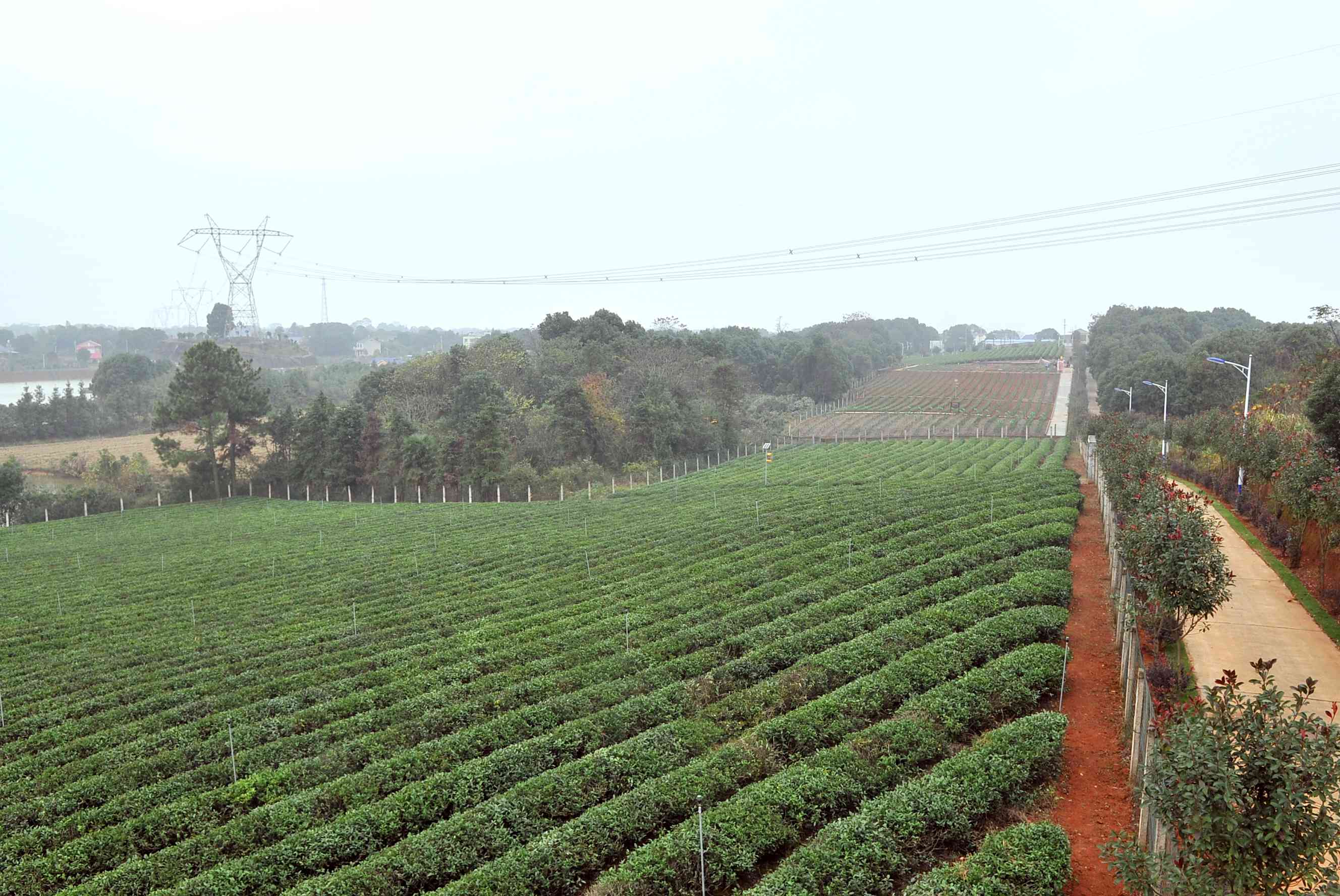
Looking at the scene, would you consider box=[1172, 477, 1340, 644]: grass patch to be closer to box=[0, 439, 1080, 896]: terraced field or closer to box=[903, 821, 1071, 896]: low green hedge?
box=[0, 439, 1080, 896]: terraced field

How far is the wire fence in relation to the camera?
10094 mm

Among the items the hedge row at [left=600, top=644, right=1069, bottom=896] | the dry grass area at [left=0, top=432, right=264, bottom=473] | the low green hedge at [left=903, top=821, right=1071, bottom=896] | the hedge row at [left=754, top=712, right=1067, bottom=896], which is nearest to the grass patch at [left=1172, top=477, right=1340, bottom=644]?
the hedge row at [left=600, top=644, right=1069, bottom=896]

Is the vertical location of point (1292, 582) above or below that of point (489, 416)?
below

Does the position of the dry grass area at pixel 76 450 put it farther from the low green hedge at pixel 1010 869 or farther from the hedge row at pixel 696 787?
the low green hedge at pixel 1010 869

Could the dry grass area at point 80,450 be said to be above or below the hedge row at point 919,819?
above

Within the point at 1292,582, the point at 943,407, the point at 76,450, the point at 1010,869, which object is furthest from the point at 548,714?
the point at 943,407

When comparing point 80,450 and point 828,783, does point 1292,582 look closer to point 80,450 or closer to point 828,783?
point 828,783

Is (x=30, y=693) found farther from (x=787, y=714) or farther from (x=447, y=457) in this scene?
(x=447, y=457)

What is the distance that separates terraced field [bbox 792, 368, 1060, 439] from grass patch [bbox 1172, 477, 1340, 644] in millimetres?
52264

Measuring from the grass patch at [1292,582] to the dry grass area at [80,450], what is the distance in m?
64.8

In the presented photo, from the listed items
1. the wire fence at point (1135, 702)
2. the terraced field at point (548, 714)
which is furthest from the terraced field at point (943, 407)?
the wire fence at point (1135, 702)

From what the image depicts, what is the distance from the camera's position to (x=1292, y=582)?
78.7 ft

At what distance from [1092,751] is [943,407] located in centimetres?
9968

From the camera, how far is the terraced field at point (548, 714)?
11.4 meters
